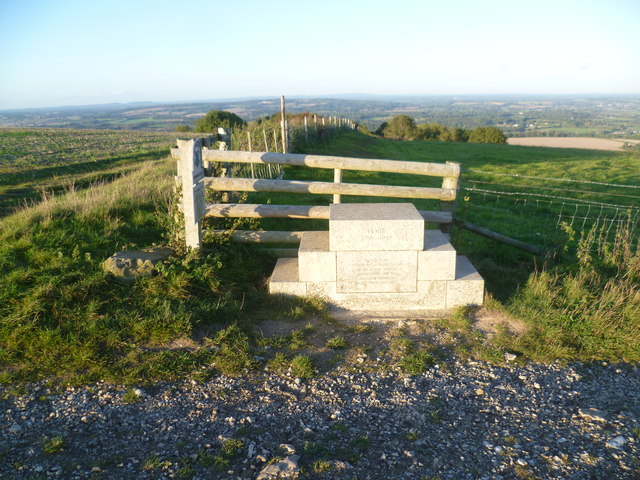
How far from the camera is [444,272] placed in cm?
554

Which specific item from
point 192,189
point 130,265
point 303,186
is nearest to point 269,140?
point 303,186

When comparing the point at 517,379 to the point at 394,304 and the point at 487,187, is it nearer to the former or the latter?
the point at 394,304

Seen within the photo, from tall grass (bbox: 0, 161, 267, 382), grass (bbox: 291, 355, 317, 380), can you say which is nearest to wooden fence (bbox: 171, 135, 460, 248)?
tall grass (bbox: 0, 161, 267, 382)

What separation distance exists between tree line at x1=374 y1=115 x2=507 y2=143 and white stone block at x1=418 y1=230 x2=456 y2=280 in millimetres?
44870

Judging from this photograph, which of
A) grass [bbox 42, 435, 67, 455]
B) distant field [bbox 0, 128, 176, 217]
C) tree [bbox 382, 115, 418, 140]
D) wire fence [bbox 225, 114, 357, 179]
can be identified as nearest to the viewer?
grass [bbox 42, 435, 67, 455]

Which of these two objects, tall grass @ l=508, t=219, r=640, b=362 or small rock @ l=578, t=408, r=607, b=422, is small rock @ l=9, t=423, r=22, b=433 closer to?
small rock @ l=578, t=408, r=607, b=422

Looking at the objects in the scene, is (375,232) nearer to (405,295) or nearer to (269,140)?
(405,295)

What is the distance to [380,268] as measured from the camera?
5.52m

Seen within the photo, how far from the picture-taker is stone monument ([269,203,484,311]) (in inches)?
211

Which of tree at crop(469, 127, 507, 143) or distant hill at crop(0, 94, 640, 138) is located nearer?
distant hill at crop(0, 94, 640, 138)

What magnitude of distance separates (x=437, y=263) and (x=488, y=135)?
50.3m

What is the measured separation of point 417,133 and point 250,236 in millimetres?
48386

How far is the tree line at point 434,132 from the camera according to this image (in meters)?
50.6

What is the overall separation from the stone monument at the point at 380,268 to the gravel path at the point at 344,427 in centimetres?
134
